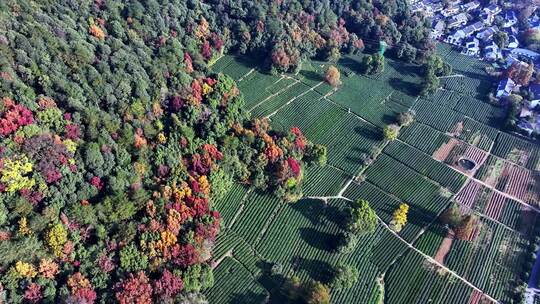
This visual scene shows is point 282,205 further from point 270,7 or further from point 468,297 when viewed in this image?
point 270,7

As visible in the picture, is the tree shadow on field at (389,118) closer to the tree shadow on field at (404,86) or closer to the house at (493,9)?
the tree shadow on field at (404,86)

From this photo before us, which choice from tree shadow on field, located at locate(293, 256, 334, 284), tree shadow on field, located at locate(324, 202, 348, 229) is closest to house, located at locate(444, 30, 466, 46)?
tree shadow on field, located at locate(324, 202, 348, 229)

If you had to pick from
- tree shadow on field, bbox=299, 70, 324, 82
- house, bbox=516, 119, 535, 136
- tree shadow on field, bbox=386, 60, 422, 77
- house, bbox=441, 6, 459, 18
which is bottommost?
house, bbox=516, 119, 535, 136

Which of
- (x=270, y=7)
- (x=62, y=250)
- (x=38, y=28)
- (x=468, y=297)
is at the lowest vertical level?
(x=468, y=297)

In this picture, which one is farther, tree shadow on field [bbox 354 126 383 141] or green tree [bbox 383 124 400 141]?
tree shadow on field [bbox 354 126 383 141]

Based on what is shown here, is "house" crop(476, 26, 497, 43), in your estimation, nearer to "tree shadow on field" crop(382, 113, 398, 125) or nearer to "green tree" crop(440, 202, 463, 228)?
"tree shadow on field" crop(382, 113, 398, 125)

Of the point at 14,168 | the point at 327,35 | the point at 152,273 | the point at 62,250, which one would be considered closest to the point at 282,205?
the point at 152,273

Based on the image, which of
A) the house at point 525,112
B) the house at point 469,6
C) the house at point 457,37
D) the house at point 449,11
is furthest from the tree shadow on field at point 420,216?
the house at point 469,6
